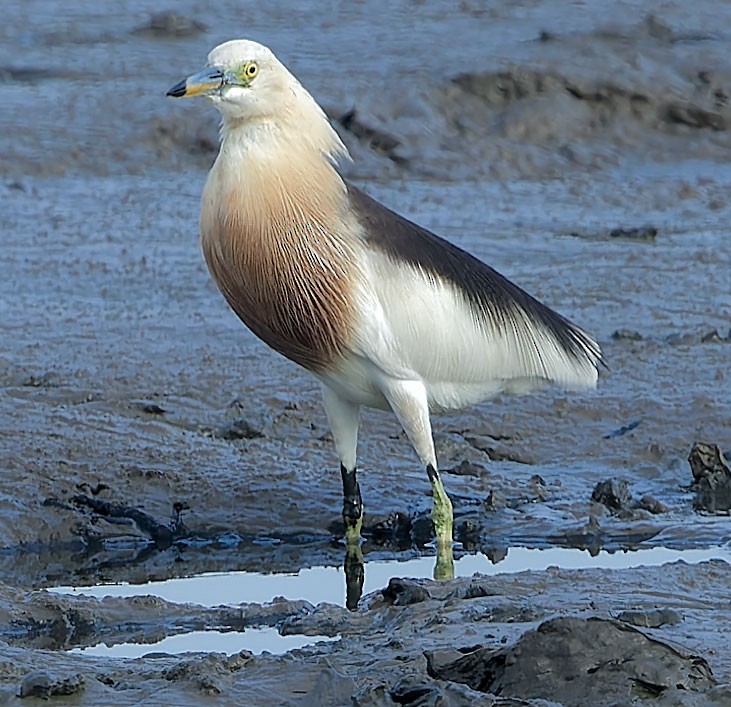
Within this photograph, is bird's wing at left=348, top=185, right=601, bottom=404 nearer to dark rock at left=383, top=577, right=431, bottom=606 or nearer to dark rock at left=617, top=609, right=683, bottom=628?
dark rock at left=383, top=577, right=431, bottom=606

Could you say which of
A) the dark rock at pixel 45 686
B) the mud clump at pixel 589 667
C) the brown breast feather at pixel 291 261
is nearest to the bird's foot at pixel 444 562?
the brown breast feather at pixel 291 261

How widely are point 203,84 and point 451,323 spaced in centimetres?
136

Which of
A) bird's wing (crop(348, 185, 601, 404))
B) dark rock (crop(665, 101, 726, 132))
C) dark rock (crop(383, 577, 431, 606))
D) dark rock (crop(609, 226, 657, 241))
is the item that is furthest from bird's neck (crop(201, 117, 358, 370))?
dark rock (crop(665, 101, 726, 132))

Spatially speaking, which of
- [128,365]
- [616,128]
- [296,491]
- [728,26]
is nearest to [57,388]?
[128,365]

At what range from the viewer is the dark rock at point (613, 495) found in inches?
307

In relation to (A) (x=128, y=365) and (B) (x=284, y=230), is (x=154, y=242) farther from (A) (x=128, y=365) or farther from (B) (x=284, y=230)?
(B) (x=284, y=230)

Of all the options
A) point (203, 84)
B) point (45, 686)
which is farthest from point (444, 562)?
point (45, 686)

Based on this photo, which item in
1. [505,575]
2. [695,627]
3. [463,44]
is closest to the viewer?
[695,627]

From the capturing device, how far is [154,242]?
458 inches

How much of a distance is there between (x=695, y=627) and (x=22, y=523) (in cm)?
285

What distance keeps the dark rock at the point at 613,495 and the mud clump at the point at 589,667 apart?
8.30 ft

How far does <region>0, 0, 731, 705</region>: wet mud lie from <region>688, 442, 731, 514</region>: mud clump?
0.03 ft

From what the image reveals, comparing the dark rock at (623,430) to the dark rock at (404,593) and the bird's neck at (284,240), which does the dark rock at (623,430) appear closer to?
the bird's neck at (284,240)

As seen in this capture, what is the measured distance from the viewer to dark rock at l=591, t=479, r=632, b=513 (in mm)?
7797
